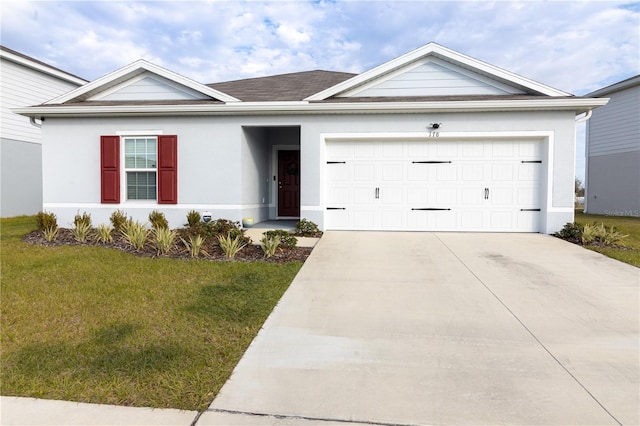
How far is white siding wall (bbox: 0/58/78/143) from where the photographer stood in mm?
13203

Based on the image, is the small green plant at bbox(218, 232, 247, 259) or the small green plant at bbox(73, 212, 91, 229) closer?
the small green plant at bbox(218, 232, 247, 259)

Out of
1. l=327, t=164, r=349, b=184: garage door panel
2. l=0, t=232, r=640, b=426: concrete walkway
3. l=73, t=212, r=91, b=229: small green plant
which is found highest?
l=327, t=164, r=349, b=184: garage door panel

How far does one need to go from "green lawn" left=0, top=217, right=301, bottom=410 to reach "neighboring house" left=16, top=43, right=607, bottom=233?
3596 millimetres

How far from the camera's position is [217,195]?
957cm

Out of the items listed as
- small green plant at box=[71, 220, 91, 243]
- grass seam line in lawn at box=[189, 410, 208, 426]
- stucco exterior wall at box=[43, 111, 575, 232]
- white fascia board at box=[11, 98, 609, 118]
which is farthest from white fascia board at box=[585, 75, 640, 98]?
small green plant at box=[71, 220, 91, 243]

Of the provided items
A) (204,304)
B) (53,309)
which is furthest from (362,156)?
(53,309)

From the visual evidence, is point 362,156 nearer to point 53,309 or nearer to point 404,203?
point 404,203

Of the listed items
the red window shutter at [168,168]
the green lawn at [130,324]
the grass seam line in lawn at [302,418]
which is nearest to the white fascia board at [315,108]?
the red window shutter at [168,168]

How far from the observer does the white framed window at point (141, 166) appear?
31.9 feet

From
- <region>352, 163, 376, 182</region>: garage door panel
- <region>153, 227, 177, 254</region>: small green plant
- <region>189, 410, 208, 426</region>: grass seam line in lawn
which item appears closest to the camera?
<region>189, 410, 208, 426</region>: grass seam line in lawn

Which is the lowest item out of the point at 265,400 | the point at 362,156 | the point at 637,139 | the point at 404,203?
the point at 265,400

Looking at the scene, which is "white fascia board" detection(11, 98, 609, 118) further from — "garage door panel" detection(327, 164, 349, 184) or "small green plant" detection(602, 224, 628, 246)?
"small green plant" detection(602, 224, 628, 246)

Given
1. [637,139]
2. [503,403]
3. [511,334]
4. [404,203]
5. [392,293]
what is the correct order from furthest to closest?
[637,139]
[404,203]
[392,293]
[511,334]
[503,403]

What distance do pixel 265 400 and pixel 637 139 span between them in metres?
19.3
